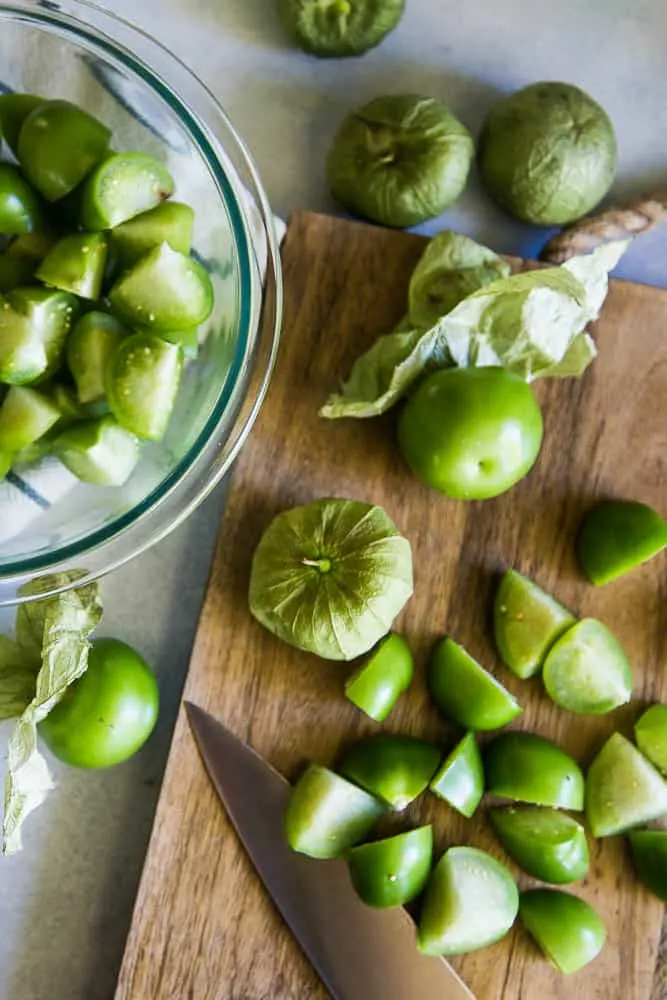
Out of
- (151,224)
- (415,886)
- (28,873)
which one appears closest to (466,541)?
(415,886)

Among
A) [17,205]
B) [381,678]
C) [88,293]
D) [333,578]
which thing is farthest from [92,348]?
[381,678]

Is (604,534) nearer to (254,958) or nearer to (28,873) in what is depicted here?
(254,958)

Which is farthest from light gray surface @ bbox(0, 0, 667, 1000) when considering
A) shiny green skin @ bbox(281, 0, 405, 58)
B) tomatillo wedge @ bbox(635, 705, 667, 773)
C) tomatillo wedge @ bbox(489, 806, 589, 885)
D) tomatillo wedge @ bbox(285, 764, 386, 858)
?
tomatillo wedge @ bbox(635, 705, 667, 773)

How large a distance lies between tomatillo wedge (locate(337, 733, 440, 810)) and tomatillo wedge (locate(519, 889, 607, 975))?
0.17 meters

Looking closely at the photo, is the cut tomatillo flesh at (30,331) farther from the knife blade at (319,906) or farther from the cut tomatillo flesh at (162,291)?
the knife blade at (319,906)

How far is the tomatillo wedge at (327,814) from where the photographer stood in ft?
3.70

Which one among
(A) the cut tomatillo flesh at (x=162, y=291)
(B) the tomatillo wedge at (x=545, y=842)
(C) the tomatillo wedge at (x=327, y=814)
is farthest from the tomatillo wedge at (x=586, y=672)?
(A) the cut tomatillo flesh at (x=162, y=291)

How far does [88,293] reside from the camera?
0.98 m

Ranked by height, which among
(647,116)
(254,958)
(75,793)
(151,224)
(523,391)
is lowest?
(254,958)

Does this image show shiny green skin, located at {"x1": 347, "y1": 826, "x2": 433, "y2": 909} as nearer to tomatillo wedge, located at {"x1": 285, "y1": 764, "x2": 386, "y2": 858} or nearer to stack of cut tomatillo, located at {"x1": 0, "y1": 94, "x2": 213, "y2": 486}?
tomatillo wedge, located at {"x1": 285, "y1": 764, "x2": 386, "y2": 858}

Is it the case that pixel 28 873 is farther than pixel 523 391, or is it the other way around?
→ pixel 28 873

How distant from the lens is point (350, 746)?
1.19 m

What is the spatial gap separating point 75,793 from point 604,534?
2.19 feet

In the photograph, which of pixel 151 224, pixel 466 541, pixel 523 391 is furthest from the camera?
pixel 466 541
